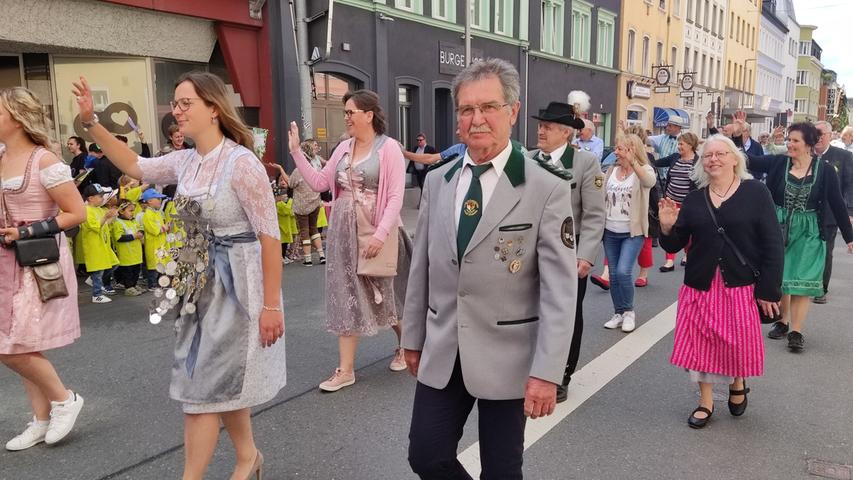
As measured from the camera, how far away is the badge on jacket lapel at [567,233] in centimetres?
228

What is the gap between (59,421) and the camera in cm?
365

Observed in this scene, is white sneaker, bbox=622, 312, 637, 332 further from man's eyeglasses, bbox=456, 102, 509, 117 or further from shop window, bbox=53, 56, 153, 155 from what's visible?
shop window, bbox=53, 56, 153, 155

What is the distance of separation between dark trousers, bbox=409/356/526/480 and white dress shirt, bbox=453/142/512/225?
0.58 m

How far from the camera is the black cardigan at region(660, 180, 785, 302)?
12.6 feet

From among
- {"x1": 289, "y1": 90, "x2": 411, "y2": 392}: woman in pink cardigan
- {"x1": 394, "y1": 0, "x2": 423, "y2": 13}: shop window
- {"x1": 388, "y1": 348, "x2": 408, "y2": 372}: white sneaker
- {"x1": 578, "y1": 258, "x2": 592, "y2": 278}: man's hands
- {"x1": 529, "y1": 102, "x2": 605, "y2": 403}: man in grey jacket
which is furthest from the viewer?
{"x1": 394, "y1": 0, "x2": 423, "y2": 13}: shop window

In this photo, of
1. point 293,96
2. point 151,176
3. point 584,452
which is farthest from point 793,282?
point 293,96

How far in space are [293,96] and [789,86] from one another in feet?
232

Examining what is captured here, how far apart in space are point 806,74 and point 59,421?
91538mm

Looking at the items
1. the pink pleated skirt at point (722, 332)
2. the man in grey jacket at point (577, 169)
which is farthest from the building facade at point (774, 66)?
the pink pleated skirt at point (722, 332)

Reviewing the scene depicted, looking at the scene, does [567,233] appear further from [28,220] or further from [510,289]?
[28,220]

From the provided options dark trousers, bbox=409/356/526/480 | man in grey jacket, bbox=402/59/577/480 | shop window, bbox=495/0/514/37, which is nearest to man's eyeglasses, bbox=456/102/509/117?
man in grey jacket, bbox=402/59/577/480

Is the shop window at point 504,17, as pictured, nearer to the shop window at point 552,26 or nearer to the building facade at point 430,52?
the building facade at point 430,52

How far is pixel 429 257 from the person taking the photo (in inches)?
97.3

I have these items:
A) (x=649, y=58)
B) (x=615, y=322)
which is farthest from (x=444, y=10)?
(x=649, y=58)
